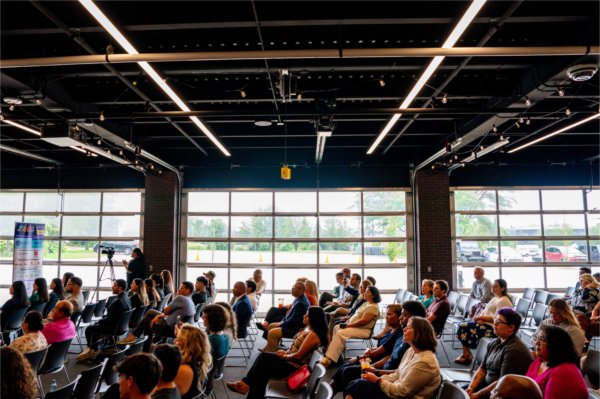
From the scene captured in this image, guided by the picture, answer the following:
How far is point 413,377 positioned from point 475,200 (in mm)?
8210

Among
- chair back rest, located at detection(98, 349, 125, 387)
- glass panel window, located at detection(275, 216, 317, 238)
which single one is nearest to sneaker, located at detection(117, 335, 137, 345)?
chair back rest, located at detection(98, 349, 125, 387)

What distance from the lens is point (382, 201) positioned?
1053cm

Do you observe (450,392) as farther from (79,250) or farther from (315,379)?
(79,250)

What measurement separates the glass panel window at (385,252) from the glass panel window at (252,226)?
249 centimetres

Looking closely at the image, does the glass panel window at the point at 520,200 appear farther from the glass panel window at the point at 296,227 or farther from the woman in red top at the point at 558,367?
the woman in red top at the point at 558,367

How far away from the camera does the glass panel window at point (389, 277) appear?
10.4 m

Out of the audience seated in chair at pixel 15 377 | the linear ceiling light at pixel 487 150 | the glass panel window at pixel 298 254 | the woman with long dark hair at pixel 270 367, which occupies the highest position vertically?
the linear ceiling light at pixel 487 150

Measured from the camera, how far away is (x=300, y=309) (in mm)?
5965

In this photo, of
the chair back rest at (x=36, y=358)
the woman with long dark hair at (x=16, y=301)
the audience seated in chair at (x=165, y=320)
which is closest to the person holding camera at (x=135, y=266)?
the woman with long dark hair at (x=16, y=301)

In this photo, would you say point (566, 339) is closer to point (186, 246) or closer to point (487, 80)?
point (487, 80)

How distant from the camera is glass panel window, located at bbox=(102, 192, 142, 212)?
35.4 ft

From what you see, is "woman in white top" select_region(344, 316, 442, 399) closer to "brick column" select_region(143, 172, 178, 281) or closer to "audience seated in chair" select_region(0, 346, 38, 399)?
"audience seated in chair" select_region(0, 346, 38, 399)

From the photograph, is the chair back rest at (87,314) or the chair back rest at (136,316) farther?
the chair back rest at (87,314)

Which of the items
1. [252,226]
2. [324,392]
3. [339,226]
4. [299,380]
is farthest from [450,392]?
[252,226]
